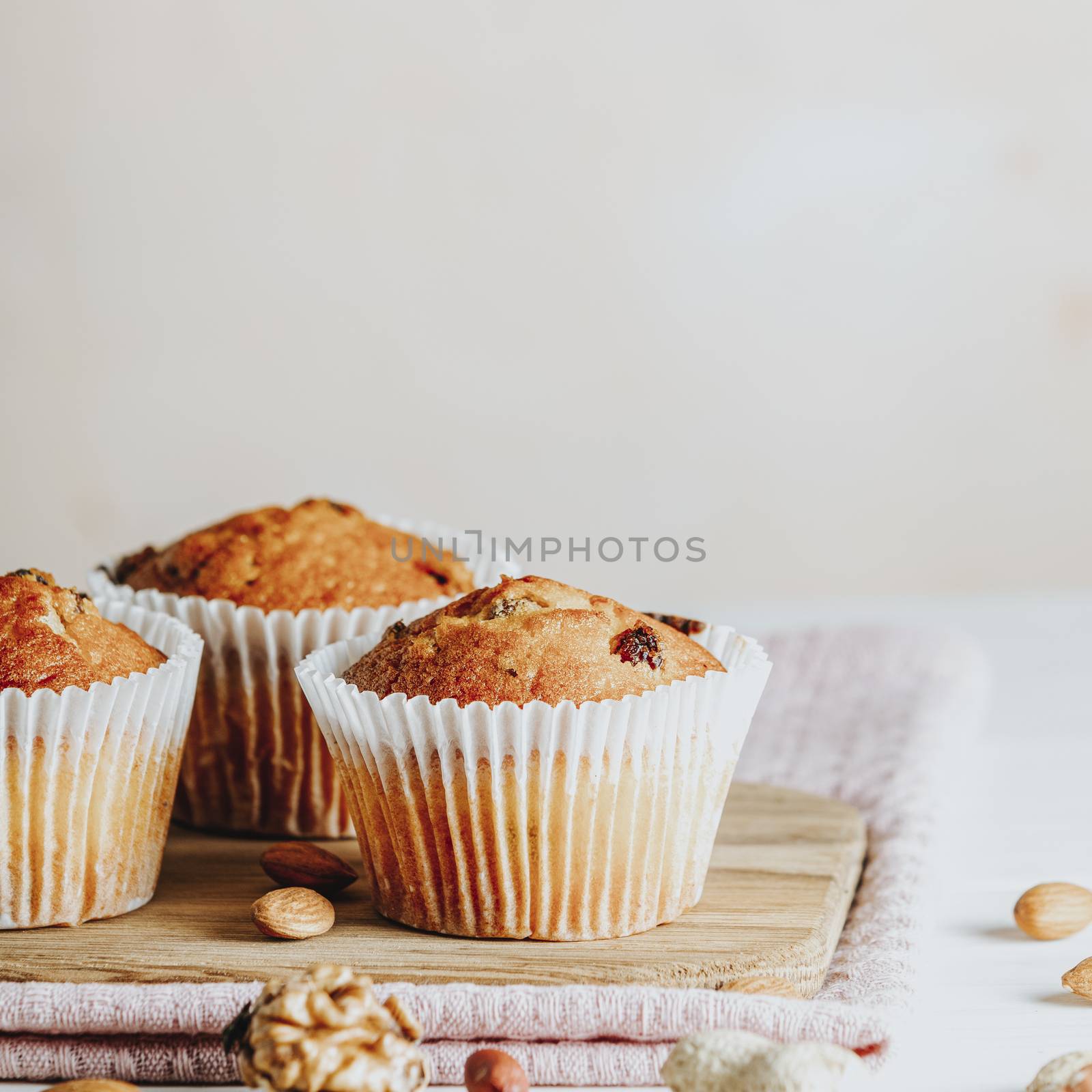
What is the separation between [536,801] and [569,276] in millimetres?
3013

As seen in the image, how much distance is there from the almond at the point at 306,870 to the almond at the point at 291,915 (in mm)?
155

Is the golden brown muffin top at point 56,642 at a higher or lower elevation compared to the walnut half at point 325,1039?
higher

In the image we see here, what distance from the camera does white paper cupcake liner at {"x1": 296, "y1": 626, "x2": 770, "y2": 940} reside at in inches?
75.8

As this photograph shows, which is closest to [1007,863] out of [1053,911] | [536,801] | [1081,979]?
[1053,911]

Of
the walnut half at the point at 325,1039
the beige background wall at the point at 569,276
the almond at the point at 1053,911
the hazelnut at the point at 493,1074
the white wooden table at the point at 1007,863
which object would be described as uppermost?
the beige background wall at the point at 569,276

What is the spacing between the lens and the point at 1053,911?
2.09 metres

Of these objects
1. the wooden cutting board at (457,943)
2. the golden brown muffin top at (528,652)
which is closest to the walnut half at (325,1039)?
the wooden cutting board at (457,943)

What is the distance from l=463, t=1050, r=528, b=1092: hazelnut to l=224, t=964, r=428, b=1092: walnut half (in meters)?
0.06

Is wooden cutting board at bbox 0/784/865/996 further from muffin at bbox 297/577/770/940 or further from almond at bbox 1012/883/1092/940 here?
almond at bbox 1012/883/1092/940

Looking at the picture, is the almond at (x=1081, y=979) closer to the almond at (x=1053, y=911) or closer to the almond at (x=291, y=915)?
the almond at (x=1053, y=911)

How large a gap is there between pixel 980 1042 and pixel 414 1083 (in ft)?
2.33

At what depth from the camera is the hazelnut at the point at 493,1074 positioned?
1.54 metres

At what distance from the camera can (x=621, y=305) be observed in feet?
15.5

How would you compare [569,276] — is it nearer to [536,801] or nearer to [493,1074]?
[536,801]
